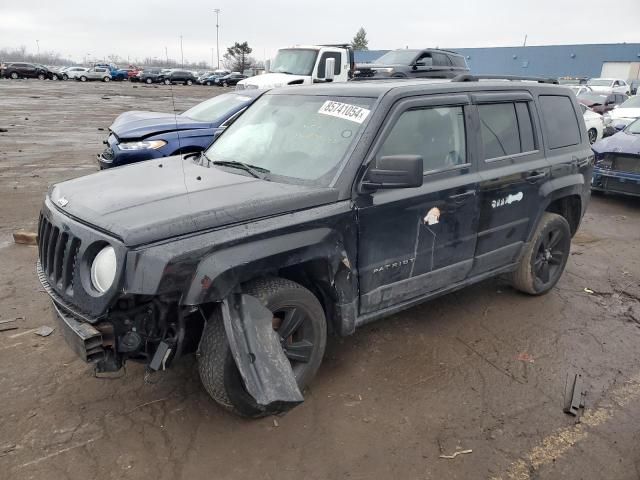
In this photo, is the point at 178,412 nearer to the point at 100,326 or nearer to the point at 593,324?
the point at 100,326

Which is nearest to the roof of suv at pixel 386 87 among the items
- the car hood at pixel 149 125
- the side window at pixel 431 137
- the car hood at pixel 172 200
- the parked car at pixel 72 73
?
the side window at pixel 431 137

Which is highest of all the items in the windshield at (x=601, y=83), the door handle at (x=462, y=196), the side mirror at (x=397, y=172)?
the windshield at (x=601, y=83)

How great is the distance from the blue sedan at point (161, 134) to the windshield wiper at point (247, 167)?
11.0 feet

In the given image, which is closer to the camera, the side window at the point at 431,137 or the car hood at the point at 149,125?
the side window at the point at 431,137

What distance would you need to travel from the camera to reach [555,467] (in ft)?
8.95

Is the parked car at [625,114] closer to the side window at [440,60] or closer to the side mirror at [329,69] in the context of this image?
the side window at [440,60]

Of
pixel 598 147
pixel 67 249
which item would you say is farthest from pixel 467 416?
pixel 598 147

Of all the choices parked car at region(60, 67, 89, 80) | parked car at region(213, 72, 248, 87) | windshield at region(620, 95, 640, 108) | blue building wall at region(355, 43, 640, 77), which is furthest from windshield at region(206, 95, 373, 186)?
parked car at region(60, 67, 89, 80)

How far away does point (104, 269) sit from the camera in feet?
8.48

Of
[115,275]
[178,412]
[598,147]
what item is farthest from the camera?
[598,147]

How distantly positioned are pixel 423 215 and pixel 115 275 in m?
2.00

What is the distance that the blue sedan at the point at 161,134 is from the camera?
7074mm

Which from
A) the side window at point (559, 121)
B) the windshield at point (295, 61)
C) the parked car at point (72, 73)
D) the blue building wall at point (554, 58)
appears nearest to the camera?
the side window at point (559, 121)

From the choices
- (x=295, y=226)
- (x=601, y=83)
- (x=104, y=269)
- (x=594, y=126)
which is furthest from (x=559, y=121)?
(x=601, y=83)
